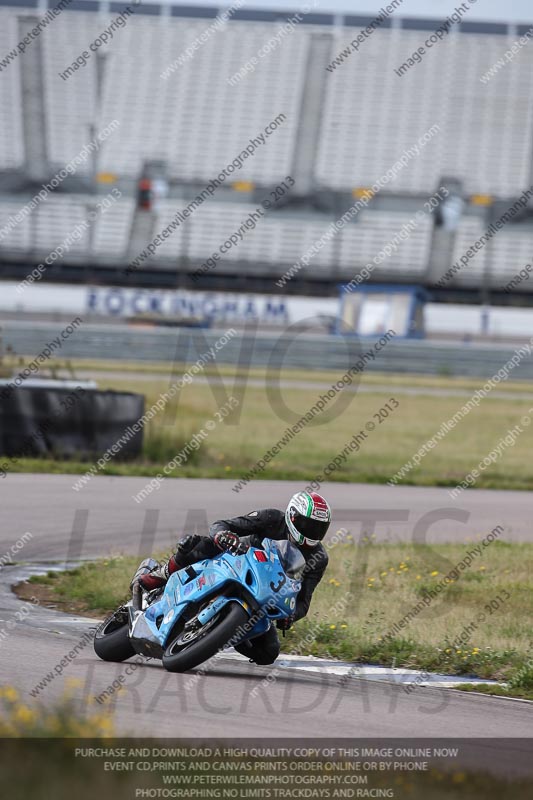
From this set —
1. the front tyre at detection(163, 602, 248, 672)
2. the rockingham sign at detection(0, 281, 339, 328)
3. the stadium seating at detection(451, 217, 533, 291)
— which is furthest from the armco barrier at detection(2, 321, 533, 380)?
the front tyre at detection(163, 602, 248, 672)

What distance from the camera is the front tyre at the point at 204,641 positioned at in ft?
20.3

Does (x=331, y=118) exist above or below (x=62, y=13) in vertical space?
below

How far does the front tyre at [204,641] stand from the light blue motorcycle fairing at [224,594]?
0.04 meters

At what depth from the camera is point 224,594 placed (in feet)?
20.7

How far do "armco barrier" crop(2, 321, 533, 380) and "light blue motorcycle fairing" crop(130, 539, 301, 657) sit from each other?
2866cm

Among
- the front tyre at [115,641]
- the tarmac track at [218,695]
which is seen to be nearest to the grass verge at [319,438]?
the tarmac track at [218,695]

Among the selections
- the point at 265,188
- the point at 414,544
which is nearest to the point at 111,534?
the point at 414,544

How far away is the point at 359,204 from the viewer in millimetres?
47969

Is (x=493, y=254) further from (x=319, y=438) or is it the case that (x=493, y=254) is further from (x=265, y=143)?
(x=319, y=438)

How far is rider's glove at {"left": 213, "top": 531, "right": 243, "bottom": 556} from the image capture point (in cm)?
637

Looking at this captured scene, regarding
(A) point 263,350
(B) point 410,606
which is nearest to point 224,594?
(B) point 410,606

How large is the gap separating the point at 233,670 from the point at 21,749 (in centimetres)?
283

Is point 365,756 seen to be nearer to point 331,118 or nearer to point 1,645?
point 1,645

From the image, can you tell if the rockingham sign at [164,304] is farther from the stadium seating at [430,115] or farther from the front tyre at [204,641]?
the front tyre at [204,641]
